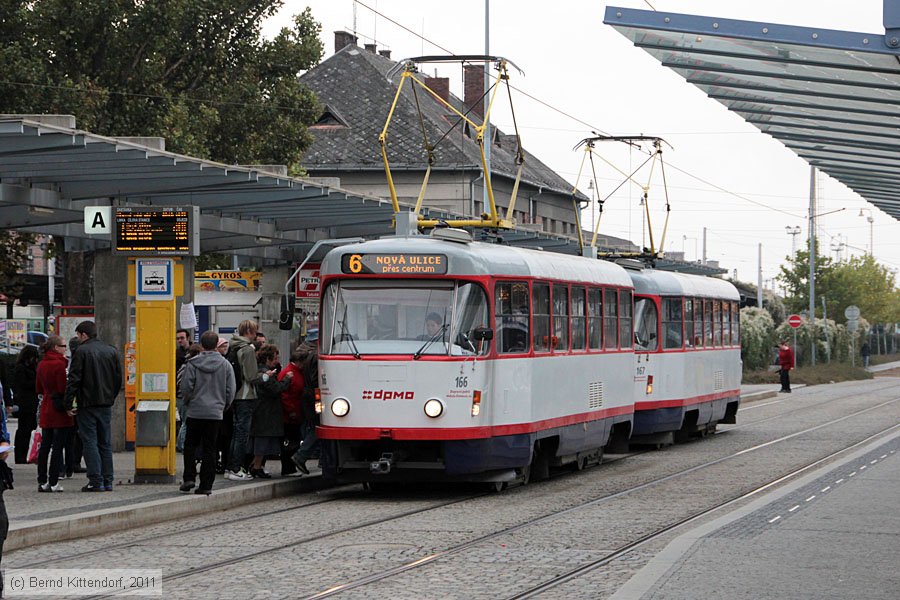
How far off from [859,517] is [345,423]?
548cm

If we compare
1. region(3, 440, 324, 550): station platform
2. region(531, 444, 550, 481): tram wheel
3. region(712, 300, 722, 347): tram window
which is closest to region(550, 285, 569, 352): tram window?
region(531, 444, 550, 481): tram wheel

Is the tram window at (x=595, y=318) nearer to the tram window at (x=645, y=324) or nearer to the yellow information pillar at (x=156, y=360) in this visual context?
the tram window at (x=645, y=324)

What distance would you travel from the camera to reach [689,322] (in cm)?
2692

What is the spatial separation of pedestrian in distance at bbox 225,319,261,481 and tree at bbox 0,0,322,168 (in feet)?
65.2

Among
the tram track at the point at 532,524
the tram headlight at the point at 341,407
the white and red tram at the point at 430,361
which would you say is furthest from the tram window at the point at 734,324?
the tram headlight at the point at 341,407

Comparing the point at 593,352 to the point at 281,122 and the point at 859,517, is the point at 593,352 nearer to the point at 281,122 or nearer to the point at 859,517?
the point at 859,517

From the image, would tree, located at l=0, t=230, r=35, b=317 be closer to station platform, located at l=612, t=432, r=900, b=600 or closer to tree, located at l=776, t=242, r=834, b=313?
station platform, located at l=612, t=432, r=900, b=600

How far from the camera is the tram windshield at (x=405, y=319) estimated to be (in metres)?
16.9

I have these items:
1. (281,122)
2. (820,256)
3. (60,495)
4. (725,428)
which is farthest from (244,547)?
(820,256)

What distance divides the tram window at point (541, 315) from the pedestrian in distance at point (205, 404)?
14.4 feet

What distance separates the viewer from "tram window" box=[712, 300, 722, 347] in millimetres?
28828

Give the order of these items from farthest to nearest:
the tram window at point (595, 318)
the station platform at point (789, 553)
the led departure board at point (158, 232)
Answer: the tram window at point (595, 318) → the led departure board at point (158, 232) → the station platform at point (789, 553)

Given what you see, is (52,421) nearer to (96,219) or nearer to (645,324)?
(96,219)

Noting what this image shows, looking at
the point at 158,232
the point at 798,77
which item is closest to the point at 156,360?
the point at 158,232
